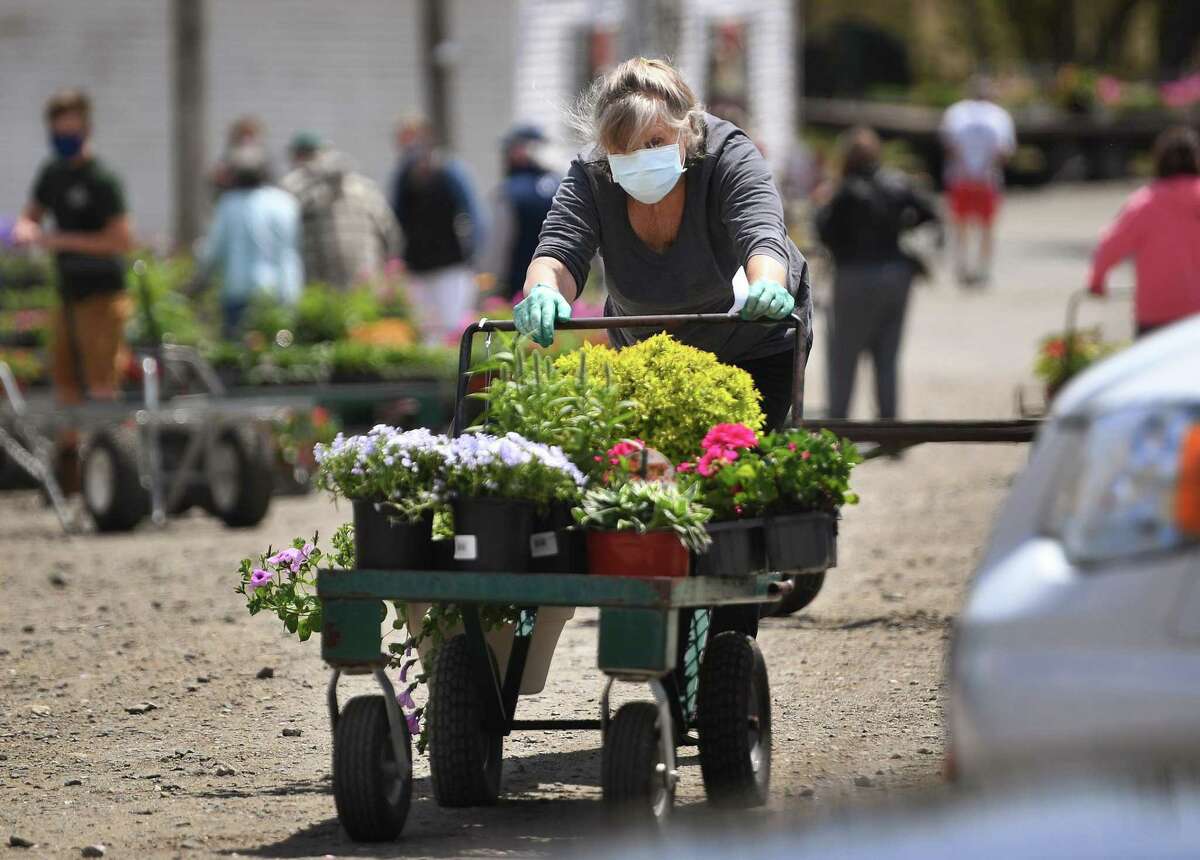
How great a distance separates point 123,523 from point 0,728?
200 inches

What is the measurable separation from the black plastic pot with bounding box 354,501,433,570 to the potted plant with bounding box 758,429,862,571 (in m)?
0.74

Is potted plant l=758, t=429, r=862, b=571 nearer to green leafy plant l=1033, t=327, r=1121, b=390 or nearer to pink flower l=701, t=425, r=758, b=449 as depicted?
pink flower l=701, t=425, r=758, b=449

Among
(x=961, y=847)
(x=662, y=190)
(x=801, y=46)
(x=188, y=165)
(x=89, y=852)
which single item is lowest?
(x=89, y=852)

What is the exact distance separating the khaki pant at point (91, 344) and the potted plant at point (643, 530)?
8.34 meters

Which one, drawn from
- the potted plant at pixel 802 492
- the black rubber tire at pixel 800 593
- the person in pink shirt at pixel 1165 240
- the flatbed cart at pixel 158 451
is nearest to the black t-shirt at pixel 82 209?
the flatbed cart at pixel 158 451

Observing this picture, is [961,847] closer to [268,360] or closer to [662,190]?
[662,190]

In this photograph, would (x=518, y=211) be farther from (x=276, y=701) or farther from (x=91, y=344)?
(x=276, y=701)

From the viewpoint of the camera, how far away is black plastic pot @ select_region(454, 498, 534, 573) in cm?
488

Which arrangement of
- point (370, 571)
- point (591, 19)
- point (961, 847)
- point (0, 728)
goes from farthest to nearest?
point (591, 19)
point (0, 728)
point (370, 571)
point (961, 847)

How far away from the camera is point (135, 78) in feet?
83.4

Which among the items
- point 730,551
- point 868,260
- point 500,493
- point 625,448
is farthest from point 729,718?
point 868,260

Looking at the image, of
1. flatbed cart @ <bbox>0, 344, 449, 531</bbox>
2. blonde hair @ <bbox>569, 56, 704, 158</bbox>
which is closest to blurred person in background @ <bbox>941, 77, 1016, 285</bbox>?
flatbed cart @ <bbox>0, 344, 449, 531</bbox>

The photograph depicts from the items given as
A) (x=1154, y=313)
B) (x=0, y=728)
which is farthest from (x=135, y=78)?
(x=0, y=728)

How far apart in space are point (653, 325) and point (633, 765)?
49.6 inches
